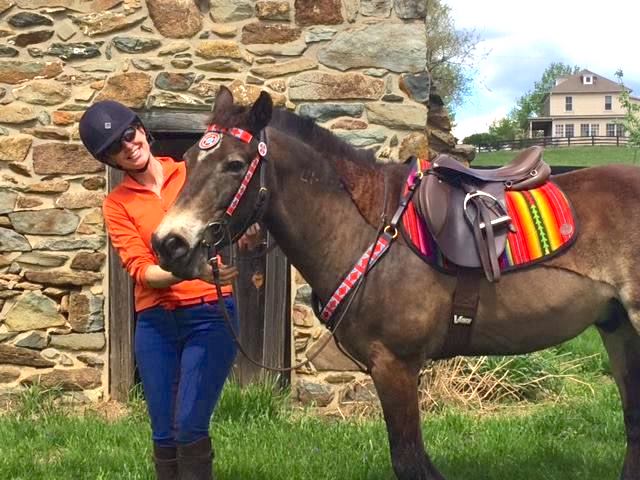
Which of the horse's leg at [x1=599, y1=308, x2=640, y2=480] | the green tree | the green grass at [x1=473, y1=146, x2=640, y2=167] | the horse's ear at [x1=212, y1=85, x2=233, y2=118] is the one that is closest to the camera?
the horse's ear at [x1=212, y1=85, x2=233, y2=118]

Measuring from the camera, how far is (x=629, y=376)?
3.67 metres

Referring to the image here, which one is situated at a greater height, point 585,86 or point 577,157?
point 585,86

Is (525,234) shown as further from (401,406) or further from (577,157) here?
(577,157)

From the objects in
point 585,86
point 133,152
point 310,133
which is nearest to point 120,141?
point 133,152

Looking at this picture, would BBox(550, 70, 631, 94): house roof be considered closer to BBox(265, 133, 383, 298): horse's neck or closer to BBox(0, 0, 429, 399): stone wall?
BBox(0, 0, 429, 399): stone wall

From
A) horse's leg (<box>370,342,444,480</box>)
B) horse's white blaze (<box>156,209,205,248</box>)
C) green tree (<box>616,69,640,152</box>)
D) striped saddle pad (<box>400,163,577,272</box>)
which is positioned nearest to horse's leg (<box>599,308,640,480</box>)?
striped saddle pad (<box>400,163,577,272</box>)

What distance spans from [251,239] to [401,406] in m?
0.95

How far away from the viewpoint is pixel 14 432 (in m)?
4.93

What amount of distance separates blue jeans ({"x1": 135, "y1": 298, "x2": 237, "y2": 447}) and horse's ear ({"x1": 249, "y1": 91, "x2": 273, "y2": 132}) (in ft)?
2.68

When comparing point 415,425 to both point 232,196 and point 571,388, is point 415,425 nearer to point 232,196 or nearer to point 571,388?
point 232,196

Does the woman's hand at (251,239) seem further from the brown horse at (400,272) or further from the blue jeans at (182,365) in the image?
the blue jeans at (182,365)

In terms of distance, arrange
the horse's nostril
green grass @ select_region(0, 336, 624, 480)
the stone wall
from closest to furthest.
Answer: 1. the horse's nostril
2. green grass @ select_region(0, 336, 624, 480)
3. the stone wall

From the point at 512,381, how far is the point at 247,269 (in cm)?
237

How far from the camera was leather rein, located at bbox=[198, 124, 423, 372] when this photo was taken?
9.17ft
